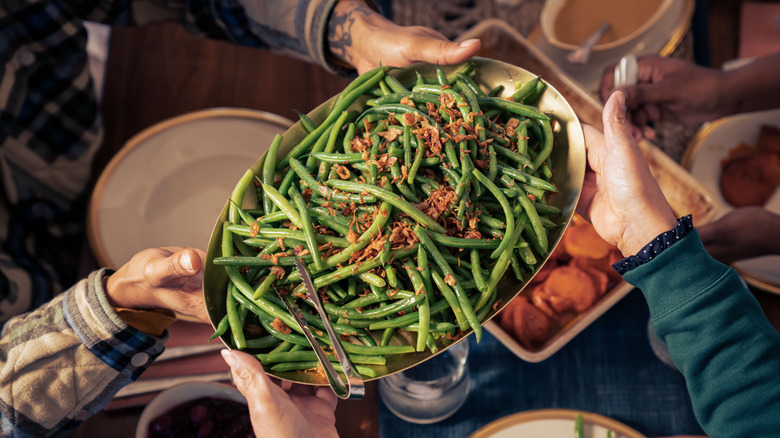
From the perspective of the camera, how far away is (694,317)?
66.7 inches

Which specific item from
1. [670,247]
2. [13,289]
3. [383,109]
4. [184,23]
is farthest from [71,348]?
[670,247]

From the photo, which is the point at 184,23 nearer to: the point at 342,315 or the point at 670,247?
the point at 342,315

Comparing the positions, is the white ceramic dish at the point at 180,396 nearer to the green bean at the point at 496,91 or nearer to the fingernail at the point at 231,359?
the fingernail at the point at 231,359

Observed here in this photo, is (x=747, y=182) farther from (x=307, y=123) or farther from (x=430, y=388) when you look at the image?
(x=307, y=123)

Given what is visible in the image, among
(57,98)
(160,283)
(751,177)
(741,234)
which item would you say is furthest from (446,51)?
(57,98)

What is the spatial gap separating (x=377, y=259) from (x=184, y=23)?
1682mm

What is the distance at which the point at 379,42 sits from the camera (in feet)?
7.48

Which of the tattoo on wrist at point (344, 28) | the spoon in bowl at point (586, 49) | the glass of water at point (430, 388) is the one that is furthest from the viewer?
the spoon in bowl at point (586, 49)

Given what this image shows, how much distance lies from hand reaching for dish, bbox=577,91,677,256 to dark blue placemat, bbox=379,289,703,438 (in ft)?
1.99

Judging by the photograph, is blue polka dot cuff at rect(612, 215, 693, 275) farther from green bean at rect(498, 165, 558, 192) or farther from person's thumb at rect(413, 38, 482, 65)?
person's thumb at rect(413, 38, 482, 65)

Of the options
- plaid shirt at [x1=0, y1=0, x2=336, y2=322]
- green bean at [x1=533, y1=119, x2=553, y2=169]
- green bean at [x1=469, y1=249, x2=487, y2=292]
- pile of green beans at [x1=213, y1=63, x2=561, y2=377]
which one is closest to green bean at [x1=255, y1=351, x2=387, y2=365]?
pile of green beans at [x1=213, y1=63, x2=561, y2=377]

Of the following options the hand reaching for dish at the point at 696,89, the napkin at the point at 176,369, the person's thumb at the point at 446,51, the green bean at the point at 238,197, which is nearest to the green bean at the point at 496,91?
the person's thumb at the point at 446,51

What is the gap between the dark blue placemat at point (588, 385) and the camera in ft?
7.40

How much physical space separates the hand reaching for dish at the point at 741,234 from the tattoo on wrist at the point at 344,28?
5.38 feet
